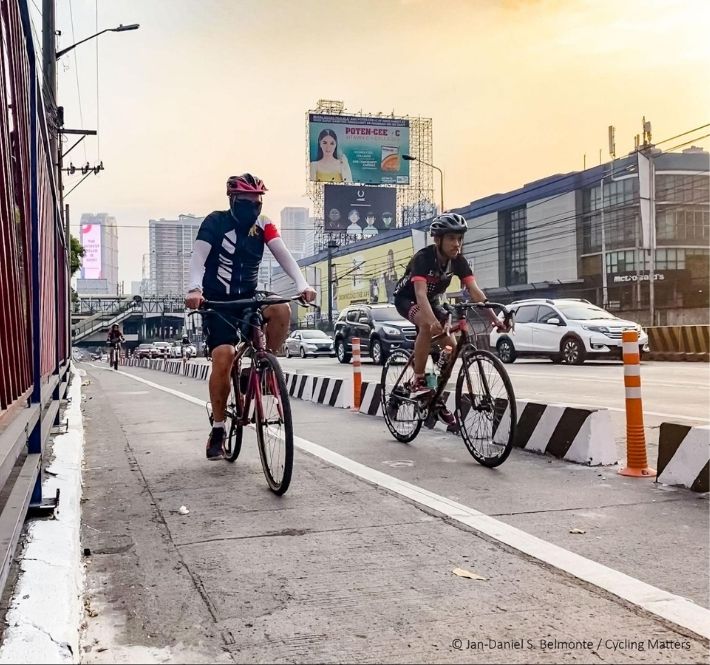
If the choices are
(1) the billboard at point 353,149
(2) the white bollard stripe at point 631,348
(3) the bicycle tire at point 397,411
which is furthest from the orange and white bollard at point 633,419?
(1) the billboard at point 353,149

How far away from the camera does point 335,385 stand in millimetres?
11000

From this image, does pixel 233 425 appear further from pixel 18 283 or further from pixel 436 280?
pixel 18 283

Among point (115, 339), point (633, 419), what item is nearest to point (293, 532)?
point (633, 419)

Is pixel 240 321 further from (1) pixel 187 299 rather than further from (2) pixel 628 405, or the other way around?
(2) pixel 628 405

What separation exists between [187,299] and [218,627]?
255cm

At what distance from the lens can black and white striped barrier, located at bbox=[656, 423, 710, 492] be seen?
15.4 feet

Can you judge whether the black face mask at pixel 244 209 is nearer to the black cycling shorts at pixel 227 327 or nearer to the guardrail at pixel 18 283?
the black cycling shorts at pixel 227 327

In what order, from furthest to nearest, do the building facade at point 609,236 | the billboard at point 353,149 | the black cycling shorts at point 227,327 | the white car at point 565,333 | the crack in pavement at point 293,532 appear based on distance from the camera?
the billboard at point 353,149
the building facade at point 609,236
the white car at point 565,333
the black cycling shorts at point 227,327
the crack in pavement at point 293,532

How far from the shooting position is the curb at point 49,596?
229 cm

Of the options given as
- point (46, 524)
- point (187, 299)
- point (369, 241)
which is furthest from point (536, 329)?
point (369, 241)

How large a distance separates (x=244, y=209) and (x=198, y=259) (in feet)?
1.47

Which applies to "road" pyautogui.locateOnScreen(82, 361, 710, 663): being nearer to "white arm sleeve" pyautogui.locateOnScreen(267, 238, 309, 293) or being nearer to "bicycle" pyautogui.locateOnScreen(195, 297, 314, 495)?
"bicycle" pyautogui.locateOnScreen(195, 297, 314, 495)

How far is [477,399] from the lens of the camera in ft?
18.6

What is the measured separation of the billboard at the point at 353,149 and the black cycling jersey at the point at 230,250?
55822 mm
